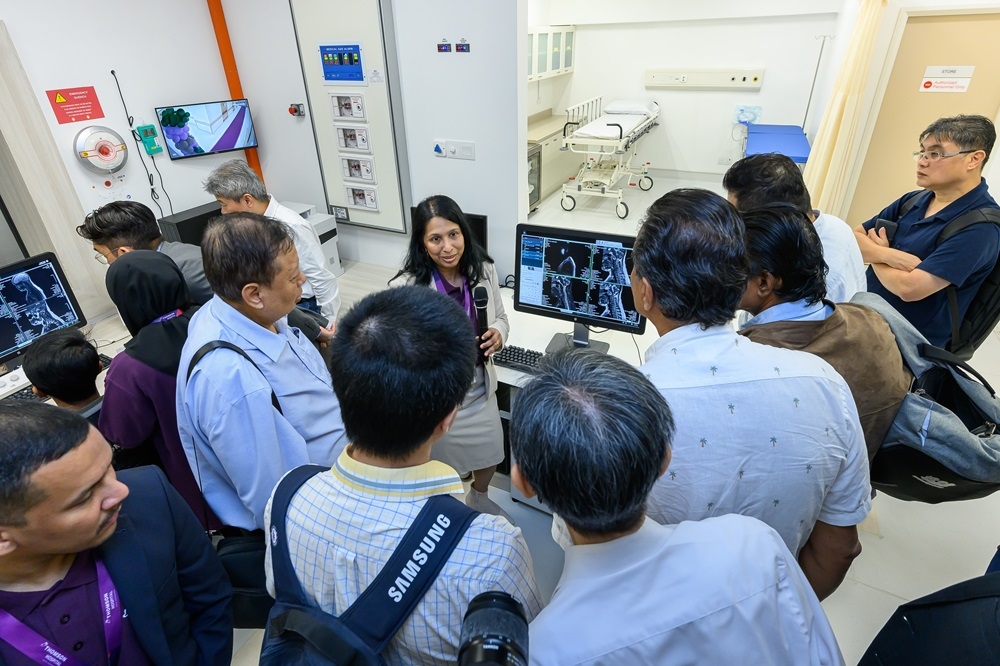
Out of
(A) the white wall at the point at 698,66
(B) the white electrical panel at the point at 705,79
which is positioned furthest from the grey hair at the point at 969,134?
(B) the white electrical panel at the point at 705,79

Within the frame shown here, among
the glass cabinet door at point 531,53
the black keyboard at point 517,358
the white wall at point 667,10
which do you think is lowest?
the black keyboard at point 517,358

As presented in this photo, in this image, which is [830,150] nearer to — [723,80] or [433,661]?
[723,80]

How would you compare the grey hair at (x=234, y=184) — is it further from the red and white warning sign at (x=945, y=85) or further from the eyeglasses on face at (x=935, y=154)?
the red and white warning sign at (x=945, y=85)

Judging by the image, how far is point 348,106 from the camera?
342 centimetres

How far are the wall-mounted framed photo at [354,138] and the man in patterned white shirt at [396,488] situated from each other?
3038 mm

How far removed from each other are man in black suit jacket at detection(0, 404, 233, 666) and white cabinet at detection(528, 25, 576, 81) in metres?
5.27

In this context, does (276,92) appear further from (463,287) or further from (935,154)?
(935,154)

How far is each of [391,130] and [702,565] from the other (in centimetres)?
333

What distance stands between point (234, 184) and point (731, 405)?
2.38 m

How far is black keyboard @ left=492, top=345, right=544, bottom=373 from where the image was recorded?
207 centimetres

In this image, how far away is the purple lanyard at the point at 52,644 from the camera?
80cm

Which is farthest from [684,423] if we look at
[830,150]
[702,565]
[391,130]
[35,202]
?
[830,150]

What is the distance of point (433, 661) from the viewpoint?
75 centimetres

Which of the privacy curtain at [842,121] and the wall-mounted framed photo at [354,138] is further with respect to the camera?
the privacy curtain at [842,121]
